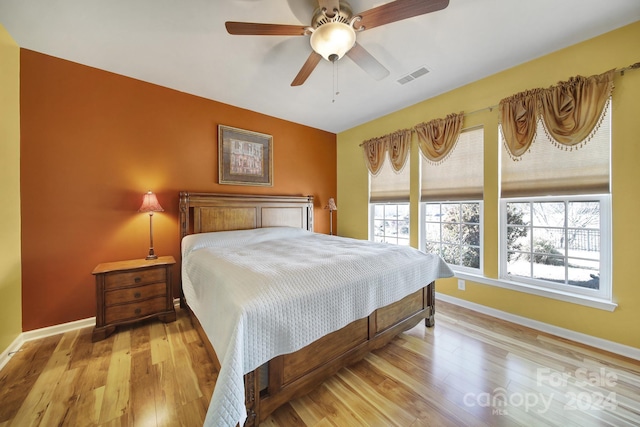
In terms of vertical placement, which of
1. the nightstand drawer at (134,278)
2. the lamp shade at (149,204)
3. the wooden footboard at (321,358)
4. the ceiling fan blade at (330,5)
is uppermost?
the ceiling fan blade at (330,5)

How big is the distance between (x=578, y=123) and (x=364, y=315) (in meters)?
2.48

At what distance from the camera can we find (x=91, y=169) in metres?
2.37

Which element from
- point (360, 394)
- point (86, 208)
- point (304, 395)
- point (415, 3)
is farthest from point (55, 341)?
point (415, 3)

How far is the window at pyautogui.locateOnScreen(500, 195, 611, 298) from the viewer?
2023mm

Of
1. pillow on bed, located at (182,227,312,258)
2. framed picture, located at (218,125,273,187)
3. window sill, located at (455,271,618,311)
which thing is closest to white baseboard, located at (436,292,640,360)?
window sill, located at (455,271,618,311)

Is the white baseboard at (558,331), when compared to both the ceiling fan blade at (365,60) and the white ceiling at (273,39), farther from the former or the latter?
the ceiling fan blade at (365,60)

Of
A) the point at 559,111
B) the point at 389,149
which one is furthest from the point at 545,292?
the point at 389,149

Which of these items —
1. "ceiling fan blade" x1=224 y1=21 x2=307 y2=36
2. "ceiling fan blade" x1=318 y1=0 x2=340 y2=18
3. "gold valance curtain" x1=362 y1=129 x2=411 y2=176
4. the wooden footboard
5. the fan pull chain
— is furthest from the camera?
"gold valance curtain" x1=362 y1=129 x2=411 y2=176

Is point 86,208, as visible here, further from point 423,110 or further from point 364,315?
point 423,110

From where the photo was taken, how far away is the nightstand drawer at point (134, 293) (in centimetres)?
211

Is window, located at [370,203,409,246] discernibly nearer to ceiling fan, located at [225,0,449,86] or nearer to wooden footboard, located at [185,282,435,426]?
wooden footboard, located at [185,282,435,426]

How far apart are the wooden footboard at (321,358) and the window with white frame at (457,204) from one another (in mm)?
1174

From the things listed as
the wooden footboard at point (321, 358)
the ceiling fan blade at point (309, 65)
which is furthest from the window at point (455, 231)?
the ceiling fan blade at point (309, 65)

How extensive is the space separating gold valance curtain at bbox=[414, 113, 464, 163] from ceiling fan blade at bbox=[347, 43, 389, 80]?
1.29 m
